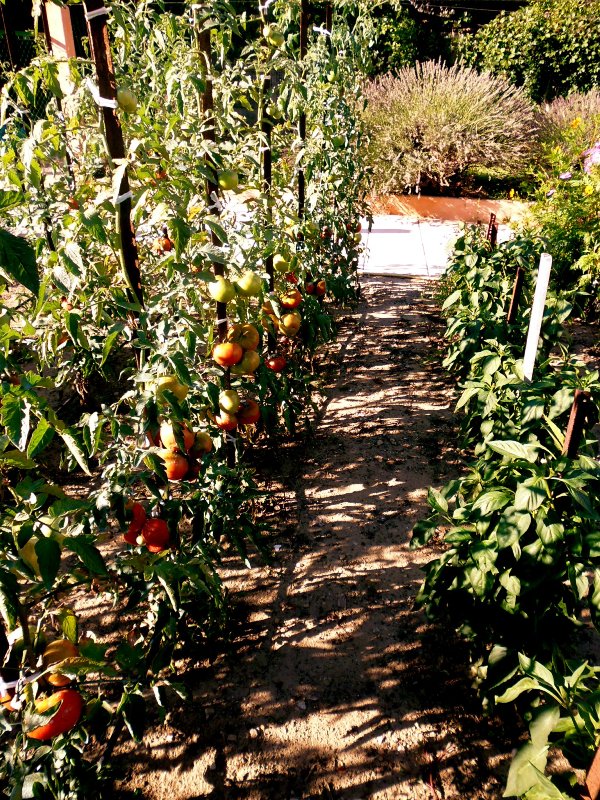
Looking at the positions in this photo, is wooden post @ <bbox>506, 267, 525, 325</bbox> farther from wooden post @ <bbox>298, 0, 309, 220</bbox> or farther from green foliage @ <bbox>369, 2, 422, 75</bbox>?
green foliage @ <bbox>369, 2, 422, 75</bbox>

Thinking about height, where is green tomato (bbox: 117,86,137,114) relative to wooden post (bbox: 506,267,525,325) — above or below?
above

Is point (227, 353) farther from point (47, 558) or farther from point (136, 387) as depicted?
point (47, 558)

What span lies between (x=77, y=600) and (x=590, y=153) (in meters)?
4.92

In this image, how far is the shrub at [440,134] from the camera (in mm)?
7023

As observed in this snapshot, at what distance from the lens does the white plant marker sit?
206 centimetres

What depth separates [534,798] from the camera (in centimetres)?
126

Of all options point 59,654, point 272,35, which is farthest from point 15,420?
point 272,35

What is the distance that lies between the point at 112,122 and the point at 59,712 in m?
1.42

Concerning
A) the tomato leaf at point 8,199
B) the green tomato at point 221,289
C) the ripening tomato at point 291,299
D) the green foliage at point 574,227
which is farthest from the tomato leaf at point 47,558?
the green foliage at point 574,227

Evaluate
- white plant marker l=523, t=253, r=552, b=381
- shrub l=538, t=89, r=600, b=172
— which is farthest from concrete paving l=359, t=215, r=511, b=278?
white plant marker l=523, t=253, r=552, b=381

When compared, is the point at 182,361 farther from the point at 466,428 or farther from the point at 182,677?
the point at 466,428

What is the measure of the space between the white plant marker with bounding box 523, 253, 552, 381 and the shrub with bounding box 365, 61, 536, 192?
5.35m

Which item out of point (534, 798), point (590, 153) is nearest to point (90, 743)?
point (534, 798)

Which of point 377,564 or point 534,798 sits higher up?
point 534,798
